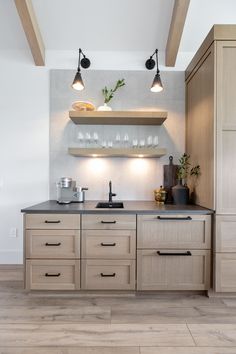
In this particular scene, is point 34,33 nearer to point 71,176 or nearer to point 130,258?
point 71,176

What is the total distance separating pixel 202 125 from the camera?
7.68 feet

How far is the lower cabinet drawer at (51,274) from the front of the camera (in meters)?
2.13

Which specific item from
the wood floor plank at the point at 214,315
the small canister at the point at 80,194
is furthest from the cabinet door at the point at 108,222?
the wood floor plank at the point at 214,315

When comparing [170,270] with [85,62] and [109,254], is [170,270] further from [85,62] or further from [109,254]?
[85,62]

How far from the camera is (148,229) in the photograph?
2137 millimetres

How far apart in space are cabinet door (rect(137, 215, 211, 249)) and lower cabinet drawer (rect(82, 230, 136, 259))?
0.30ft

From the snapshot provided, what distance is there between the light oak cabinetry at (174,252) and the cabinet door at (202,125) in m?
0.30

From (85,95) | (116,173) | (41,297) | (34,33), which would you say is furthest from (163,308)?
(34,33)

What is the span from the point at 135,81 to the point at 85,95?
2.12ft

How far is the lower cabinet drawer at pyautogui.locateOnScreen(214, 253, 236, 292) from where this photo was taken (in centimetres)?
208

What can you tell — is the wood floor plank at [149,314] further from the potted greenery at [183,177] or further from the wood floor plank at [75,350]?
the potted greenery at [183,177]

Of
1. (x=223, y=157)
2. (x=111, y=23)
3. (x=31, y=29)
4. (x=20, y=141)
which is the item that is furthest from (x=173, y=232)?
(x=31, y=29)

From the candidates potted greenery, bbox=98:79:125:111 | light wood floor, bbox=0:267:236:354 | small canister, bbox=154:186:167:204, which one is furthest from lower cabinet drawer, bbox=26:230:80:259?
potted greenery, bbox=98:79:125:111

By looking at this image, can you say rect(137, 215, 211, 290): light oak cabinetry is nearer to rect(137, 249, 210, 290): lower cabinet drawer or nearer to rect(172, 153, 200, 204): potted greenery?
rect(137, 249, 210, 290): lower cabinet drawer
